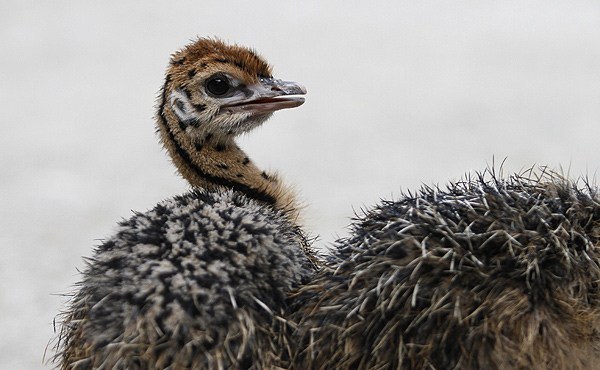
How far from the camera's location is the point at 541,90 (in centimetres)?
949

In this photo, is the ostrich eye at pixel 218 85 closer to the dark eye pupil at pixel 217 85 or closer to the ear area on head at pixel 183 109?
the dark eye pupil at pixel 217 85

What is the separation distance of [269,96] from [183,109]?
395mm

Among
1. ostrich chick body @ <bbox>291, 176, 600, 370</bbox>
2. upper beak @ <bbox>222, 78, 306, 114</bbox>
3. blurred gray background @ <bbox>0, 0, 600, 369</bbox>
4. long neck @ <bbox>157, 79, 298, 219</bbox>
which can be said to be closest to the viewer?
ostrich chick body @ <bbox>291, 176, 600, 370</bbox>

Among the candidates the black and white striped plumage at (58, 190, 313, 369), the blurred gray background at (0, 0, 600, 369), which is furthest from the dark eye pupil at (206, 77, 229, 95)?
the blurred gray background at (0, 0, 600, 369)

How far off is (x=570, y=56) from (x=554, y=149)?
2.09 meters

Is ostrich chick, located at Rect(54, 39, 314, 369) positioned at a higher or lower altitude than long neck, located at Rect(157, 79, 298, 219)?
lower

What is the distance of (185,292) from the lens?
3197mm

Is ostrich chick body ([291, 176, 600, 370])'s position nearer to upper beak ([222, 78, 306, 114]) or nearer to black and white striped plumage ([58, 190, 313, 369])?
black and white striped plumage ([58, 190, 313, 369])

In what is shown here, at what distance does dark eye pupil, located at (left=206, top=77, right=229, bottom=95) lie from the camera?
14.4 ft

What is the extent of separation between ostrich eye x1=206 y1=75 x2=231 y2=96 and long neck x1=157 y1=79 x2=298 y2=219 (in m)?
0.19

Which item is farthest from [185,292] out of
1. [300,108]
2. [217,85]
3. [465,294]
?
[300,108]

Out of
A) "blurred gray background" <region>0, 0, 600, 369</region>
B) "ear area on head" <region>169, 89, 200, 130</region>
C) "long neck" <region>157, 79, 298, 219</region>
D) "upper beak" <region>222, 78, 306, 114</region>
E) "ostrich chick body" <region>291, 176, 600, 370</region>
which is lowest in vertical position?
"ostrich chick body" <region>291, 176, 600, 370</region>

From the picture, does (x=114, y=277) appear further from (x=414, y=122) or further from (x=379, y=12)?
(x=379, y=12)

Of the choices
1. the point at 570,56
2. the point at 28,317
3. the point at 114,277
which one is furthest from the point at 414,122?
the point at 114,277
